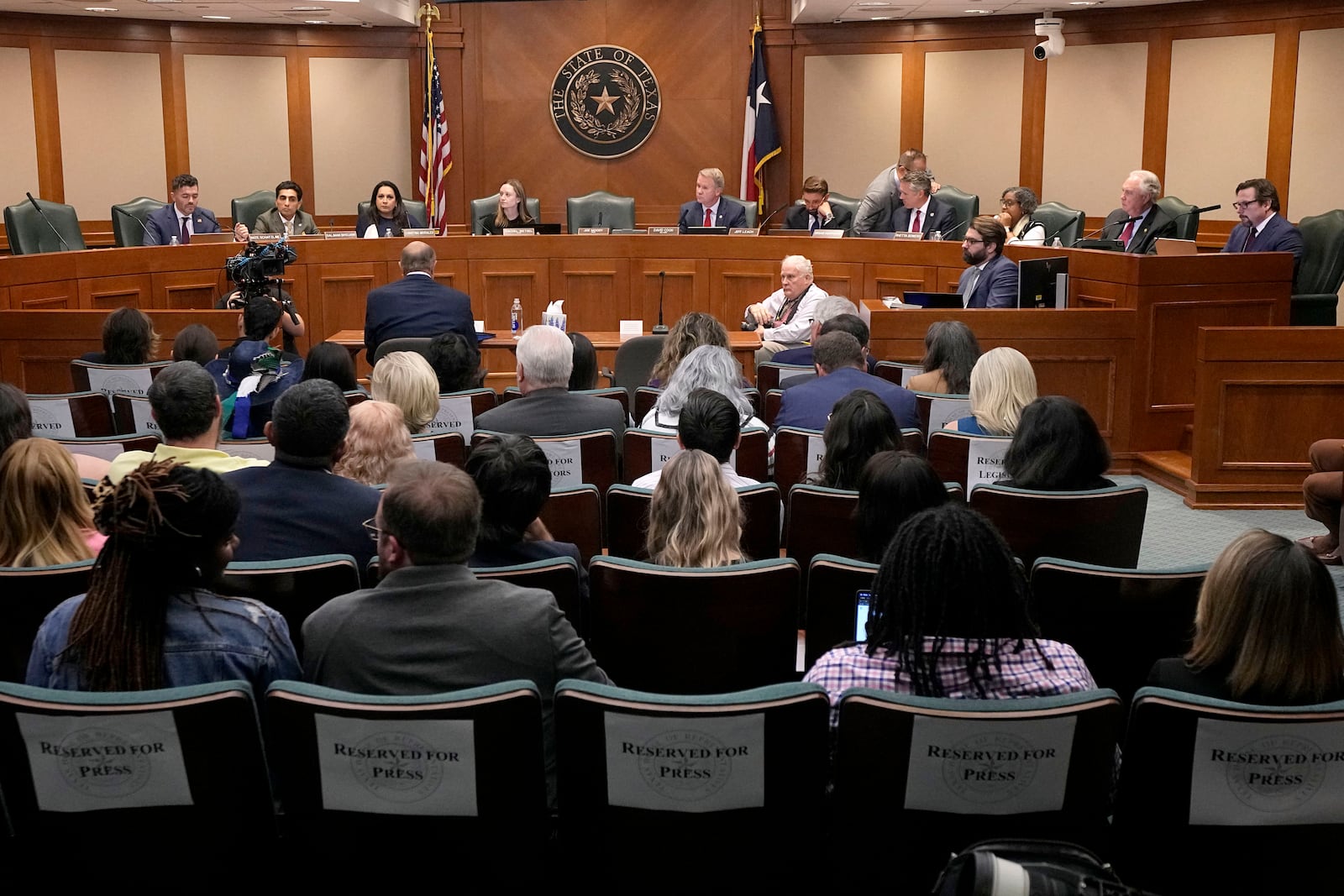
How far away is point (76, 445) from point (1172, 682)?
3.24 metres

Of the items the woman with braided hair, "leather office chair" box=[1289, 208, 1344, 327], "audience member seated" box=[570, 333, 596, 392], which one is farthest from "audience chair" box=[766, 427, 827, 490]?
"leather office chair" box=[1289, 208, 1344, 327]

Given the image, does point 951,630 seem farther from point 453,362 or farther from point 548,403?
point 453,362

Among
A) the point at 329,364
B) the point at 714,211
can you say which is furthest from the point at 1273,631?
the point at 714,211

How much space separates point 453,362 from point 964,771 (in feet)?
11.3

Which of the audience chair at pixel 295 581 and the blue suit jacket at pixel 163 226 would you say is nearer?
the audience chair at pixel 295 581

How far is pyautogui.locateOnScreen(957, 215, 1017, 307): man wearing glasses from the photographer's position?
6.96 m

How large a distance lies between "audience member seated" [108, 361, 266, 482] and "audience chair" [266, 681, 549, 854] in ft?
5.07

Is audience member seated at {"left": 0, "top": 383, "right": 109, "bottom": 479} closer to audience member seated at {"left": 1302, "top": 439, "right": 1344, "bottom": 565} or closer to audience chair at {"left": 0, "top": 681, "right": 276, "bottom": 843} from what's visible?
audience chair at {"left": 0, "top": 681, "right": 276, "bottom": 843}

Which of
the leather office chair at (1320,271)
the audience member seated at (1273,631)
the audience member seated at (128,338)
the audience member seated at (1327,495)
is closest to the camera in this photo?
the audience member seated at (1273,631)

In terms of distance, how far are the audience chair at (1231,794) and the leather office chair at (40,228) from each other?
8.06 m

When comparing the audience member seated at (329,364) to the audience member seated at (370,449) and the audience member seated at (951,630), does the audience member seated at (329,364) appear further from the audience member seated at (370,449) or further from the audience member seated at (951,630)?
the audience member seated at (951,630)

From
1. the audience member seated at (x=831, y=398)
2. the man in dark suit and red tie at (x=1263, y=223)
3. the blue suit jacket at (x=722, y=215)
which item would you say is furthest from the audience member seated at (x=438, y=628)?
the blue suit jacket at (x=722, y=215)

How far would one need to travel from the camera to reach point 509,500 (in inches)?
107

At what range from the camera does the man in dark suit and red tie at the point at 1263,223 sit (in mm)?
7875
